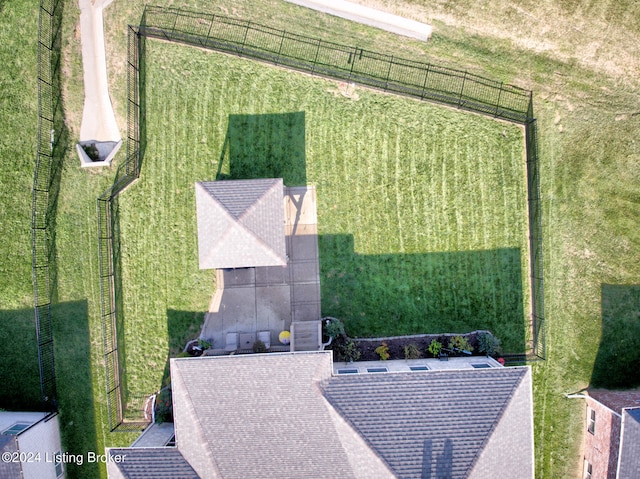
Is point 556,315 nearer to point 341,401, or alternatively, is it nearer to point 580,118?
point 580,118

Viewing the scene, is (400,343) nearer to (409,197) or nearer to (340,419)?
(340,419)

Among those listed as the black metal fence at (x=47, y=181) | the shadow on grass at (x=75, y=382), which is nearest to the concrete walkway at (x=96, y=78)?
the black metal fence at (x=47, y=181)

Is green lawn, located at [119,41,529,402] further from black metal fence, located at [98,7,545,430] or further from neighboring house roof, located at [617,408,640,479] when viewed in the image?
neighboring house roof, located at [617,408,640,479]

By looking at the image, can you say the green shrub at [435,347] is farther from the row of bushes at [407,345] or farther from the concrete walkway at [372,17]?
the concrete walkway at [372,17]

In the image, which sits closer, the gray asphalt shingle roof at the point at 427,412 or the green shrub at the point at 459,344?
the gray asphalt shingle roof at the point at 427,412

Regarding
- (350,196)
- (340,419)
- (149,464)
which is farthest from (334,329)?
(149,464)

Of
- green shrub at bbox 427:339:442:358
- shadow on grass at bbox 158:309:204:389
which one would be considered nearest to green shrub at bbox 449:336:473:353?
green shrub at bbox 427:339:442:358
